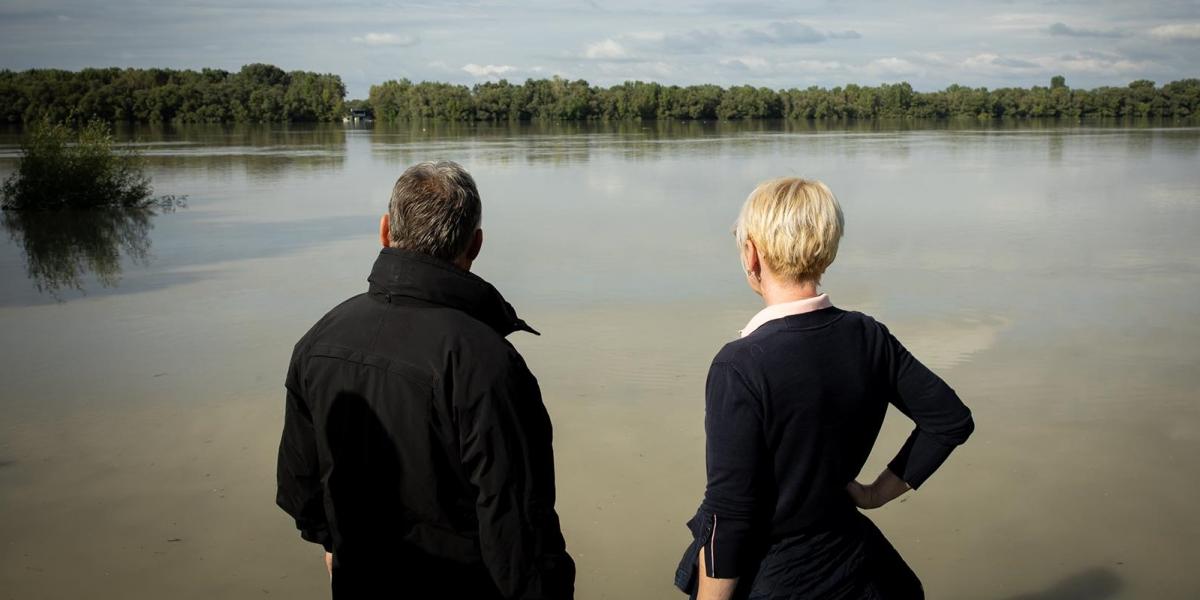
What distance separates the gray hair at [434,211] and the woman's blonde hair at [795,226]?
0.70 m

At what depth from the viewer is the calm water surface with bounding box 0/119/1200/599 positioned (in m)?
4.97

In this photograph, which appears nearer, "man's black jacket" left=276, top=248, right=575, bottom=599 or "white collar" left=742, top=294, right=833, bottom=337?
"white collar" left=742, top=294, right=833, bottom=337

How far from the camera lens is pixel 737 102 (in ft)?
320

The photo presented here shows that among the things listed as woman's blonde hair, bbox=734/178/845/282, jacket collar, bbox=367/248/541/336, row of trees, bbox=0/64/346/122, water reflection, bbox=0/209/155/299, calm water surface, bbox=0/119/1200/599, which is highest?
row of trees, bbox=0/64/346/122

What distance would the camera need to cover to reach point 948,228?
645 inches

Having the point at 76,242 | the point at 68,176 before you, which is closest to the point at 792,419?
the point at 76,242

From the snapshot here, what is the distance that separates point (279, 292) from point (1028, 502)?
919 cm

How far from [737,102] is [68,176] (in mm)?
82370

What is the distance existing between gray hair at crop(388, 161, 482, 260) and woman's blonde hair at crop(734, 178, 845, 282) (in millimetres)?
699

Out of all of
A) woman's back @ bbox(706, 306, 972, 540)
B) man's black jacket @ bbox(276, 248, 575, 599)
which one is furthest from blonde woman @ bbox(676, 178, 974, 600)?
man's black jacket @ bbox(276, 248, 575, 599)

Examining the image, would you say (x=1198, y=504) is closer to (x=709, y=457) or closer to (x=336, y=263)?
(x=709, y=457)

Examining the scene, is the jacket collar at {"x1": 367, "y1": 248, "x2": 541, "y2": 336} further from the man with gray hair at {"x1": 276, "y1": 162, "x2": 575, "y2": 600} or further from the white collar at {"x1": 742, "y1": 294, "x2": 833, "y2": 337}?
the white collar at {"x1": 742, "y1": 294, "x2": 833, "y2": 337}

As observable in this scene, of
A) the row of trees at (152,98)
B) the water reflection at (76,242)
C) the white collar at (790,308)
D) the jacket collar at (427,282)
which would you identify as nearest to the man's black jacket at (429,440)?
the jacket collar at (427,282)

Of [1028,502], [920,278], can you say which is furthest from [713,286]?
[1028,502]
